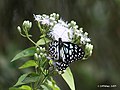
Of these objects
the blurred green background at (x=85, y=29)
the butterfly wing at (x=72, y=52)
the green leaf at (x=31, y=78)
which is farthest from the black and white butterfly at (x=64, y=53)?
the blurred green background at (x=85, y=29)

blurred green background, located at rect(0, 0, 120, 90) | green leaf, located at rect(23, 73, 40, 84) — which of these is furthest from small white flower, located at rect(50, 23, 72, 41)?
blurred green background, located at rect(0, 0, 120, 90)

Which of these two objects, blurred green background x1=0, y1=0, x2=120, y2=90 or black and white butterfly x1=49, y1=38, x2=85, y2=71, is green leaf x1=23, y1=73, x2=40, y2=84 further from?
blurred green background x1=0, y1=0, x2=120, y2=90

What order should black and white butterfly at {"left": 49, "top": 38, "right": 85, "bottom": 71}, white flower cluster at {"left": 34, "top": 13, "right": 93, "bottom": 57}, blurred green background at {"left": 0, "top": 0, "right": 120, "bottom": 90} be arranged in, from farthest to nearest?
blurred green background at {"left": 0, "top": 0, "right": 120, "bottom": 90} < white flower cluster at {"left": 34, "top": 13, "right": 93, "bottom": 57} < black and white butterfly at {"left": 49, "top": 38, "right": 85, "bottom": 71}

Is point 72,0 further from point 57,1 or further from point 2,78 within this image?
point 2,78

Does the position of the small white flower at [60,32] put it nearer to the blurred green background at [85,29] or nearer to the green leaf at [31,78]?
the green leaf at [31,78]

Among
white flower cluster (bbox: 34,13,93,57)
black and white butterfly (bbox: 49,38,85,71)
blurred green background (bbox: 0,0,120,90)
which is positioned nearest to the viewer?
black and white butterfly (bbox: 49,38,85,71)

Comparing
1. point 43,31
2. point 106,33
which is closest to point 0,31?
point 106,33

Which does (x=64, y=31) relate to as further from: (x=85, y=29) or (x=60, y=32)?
(x=85, y=29)
